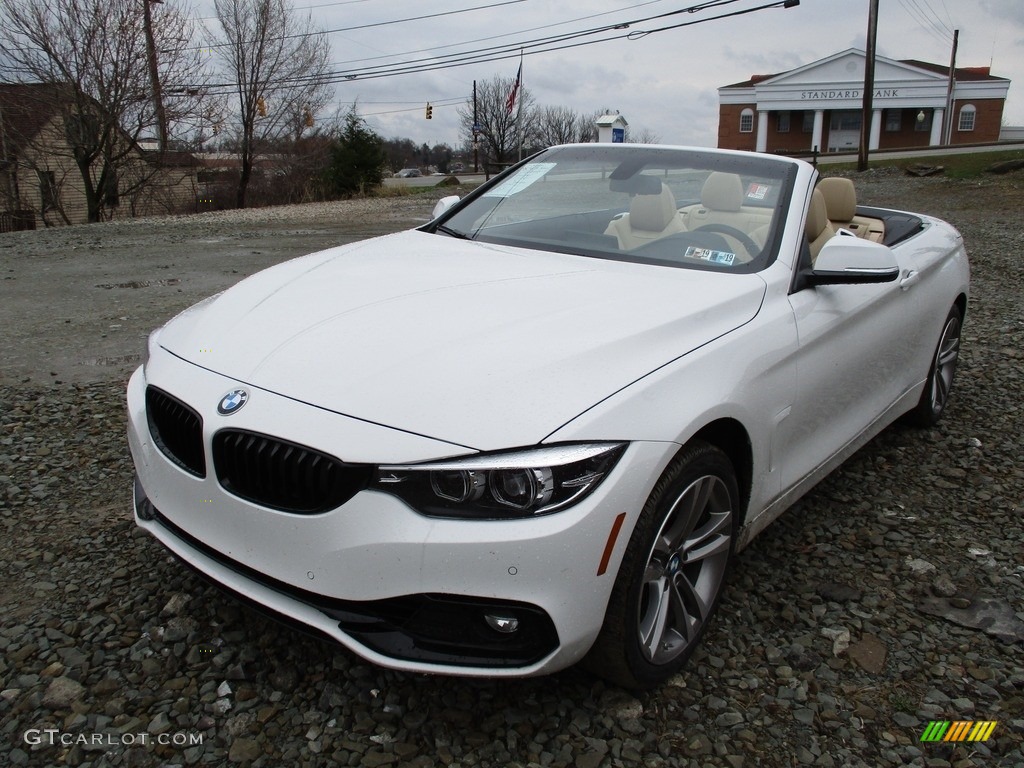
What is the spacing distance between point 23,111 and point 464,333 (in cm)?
2781

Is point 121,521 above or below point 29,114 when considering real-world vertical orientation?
below

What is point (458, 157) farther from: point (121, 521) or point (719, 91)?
point (121, 521)

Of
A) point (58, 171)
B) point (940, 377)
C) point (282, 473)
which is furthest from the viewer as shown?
point (58, 171)

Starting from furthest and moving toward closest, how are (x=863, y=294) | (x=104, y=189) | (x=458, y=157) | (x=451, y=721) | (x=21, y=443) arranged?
1. (x=458, y=157)
2. (x=104, y=189)
3. (x=21, y=443)
4. (x=863, y=294)
5. (x=451, y=721)

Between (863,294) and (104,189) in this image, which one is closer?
(863,294)

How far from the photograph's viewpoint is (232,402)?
7.34ft

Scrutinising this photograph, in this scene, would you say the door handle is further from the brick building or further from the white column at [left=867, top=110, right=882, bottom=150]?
the white column at [left=867, top=110, right=882, bottom=150]

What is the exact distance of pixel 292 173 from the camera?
3541 cm

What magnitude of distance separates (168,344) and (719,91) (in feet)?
226

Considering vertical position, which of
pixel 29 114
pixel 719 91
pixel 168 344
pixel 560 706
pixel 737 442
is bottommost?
pixel 560 706

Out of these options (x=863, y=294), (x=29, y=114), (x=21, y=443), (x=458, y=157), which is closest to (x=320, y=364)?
(x=863, y=294)

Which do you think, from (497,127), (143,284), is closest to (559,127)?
(497,127)

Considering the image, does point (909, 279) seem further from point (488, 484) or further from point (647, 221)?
point (488, 484)

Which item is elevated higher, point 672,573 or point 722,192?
point 722,192
